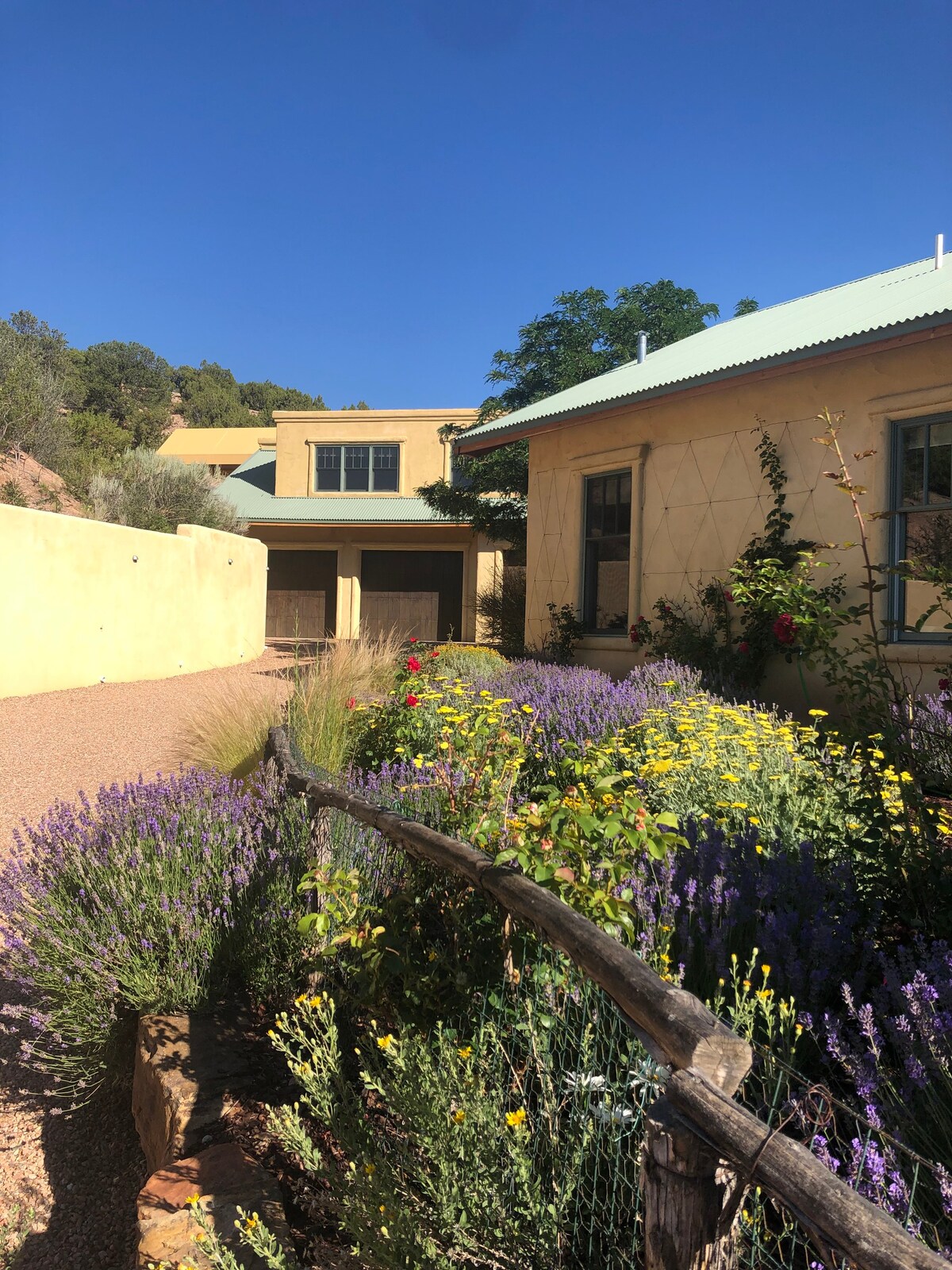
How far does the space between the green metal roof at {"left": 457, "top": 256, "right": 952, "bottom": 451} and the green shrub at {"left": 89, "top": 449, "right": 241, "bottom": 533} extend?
8.31 m

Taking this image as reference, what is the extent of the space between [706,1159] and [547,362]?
1725 centimetres

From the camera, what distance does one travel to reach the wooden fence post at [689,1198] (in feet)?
3.94

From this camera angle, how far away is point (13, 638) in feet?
32.4

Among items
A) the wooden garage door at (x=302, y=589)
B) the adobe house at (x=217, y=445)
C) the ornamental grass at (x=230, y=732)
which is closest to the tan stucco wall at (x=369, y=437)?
the wooden garage door at (x=302, y=589)

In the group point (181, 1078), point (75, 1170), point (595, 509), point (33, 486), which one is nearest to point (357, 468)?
point (33, 486)

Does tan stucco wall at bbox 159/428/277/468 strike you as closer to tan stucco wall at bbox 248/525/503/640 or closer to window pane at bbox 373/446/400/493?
window pane at bbox 373/446/400/493

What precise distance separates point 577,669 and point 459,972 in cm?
630

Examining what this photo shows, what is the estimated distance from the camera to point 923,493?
689 cm

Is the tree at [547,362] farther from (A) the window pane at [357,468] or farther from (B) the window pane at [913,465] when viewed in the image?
(B) the window pane at [913,465]

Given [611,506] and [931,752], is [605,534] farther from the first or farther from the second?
[931,752]

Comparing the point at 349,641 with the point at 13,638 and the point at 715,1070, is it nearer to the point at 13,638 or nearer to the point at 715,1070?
the point at 13,638

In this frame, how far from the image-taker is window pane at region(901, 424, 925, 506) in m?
7.03

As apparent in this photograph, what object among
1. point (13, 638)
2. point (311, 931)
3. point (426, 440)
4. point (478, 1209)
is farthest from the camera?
point (426, 440)

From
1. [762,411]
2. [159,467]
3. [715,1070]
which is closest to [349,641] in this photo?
[762,411]
